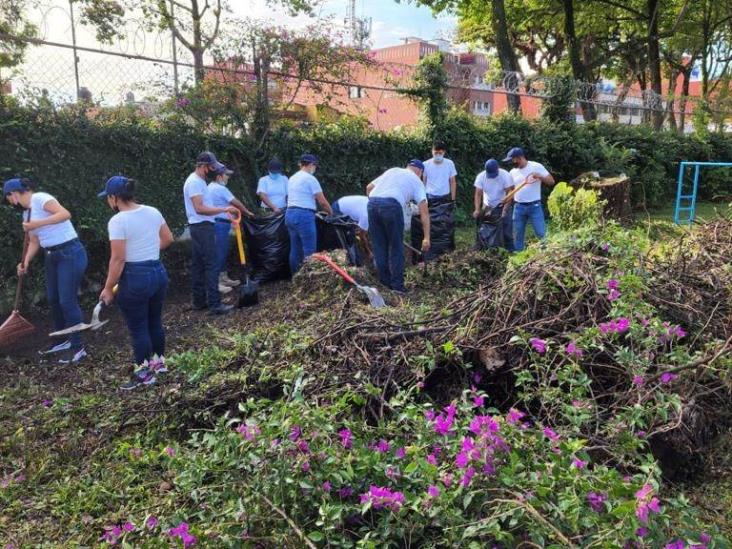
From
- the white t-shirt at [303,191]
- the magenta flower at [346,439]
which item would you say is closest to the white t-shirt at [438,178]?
the white t-shirt at [303,191]

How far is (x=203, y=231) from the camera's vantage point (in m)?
5.67

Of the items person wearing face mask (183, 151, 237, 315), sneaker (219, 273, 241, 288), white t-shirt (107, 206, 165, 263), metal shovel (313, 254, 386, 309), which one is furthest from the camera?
sneaker (219, 273, 241, 288)

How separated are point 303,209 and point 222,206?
872 millimetres

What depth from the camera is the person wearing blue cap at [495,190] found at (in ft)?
23.5

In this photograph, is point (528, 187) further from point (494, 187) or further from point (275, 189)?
point (275, 189)

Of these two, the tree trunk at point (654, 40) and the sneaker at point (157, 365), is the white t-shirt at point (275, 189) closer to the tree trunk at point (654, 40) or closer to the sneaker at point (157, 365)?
the sneaker at point (157, 365)

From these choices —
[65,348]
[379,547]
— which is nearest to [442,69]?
[65,348]

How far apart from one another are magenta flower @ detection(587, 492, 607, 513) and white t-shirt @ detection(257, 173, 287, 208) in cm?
565

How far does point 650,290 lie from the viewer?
3.36 metres

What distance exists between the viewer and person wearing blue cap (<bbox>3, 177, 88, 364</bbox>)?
4.45 m

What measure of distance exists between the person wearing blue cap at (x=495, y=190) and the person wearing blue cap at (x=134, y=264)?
4.46 metres

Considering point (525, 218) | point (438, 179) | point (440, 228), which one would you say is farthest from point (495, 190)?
point (440, 228)

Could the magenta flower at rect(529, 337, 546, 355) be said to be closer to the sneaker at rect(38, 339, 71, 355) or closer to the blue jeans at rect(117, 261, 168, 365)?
the blue jeans at rect(117, 261, 168, 365)

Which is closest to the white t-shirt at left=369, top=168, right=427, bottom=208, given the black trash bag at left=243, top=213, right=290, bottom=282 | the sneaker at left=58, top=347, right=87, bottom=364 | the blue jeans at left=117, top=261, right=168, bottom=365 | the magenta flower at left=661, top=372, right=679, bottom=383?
the black trash bag at left=243, top=213, right=290, bottom=282
